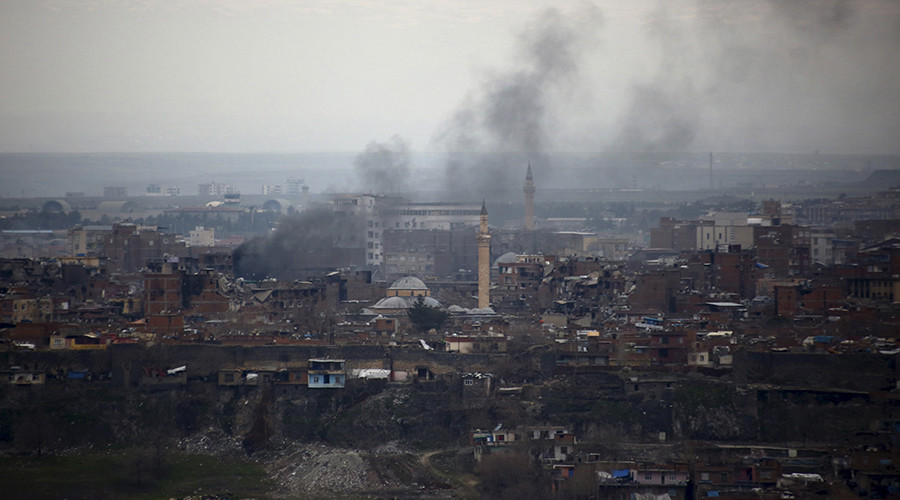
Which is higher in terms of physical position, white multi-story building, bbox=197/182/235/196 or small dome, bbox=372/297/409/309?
white multi-story building, bbox=197/182/235/196

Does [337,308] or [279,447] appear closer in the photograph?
[279,447]

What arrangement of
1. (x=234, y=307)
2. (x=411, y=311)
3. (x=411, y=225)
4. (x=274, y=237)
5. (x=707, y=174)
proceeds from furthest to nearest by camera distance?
(x=707, y=174) < (x=411, y=225) < (x=274, y=237) < (x=234, y=307) < (x=411, y=311)

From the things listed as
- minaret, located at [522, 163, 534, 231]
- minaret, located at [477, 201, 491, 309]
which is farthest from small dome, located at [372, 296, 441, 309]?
minaret, located at [522, 163, 534, 231]

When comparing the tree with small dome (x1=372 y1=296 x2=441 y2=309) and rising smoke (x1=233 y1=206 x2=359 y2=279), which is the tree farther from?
rising smoke (x1=233 y1=206 x2=359 y2=279)

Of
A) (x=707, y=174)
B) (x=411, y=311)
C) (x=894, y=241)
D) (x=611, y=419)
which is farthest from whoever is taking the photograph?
(x=707, y=174)

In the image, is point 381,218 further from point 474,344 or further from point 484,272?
point 474,344

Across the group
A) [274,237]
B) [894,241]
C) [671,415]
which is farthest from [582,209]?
[671,415]

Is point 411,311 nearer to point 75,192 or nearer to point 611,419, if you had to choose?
point 611,419

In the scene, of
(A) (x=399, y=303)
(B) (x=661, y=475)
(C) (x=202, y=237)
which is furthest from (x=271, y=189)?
(B) (x=661, y=475)
